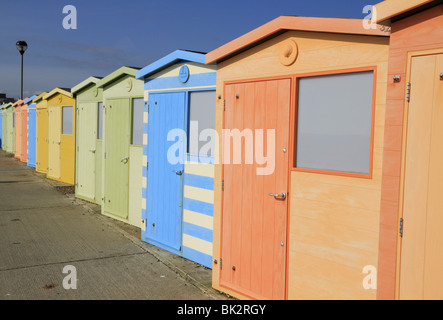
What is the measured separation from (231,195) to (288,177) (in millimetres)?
892

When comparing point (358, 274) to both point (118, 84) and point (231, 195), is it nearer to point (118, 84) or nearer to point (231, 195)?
point (231, 195)

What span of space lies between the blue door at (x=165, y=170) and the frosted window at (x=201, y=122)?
149 millimetres

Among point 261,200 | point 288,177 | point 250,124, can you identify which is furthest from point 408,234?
point 250,124

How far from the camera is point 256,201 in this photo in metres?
4.64

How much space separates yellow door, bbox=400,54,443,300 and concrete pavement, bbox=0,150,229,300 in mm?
2346

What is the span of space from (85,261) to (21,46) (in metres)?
22.5

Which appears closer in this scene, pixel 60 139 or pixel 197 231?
pixel 197 231

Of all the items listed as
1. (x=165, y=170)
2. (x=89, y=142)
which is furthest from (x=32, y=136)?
(x=165, y=170)

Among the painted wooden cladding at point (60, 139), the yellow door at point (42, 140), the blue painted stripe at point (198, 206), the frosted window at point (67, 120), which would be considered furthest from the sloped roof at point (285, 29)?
the yellow door at point (42, 140)

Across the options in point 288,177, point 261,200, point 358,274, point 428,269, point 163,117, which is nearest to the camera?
point 428,269

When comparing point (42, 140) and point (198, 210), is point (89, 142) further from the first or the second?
point (42, 140)

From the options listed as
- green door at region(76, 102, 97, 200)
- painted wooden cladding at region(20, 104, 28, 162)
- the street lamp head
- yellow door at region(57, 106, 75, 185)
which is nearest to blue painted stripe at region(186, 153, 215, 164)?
green door at region(76, 102, 97, 200)
